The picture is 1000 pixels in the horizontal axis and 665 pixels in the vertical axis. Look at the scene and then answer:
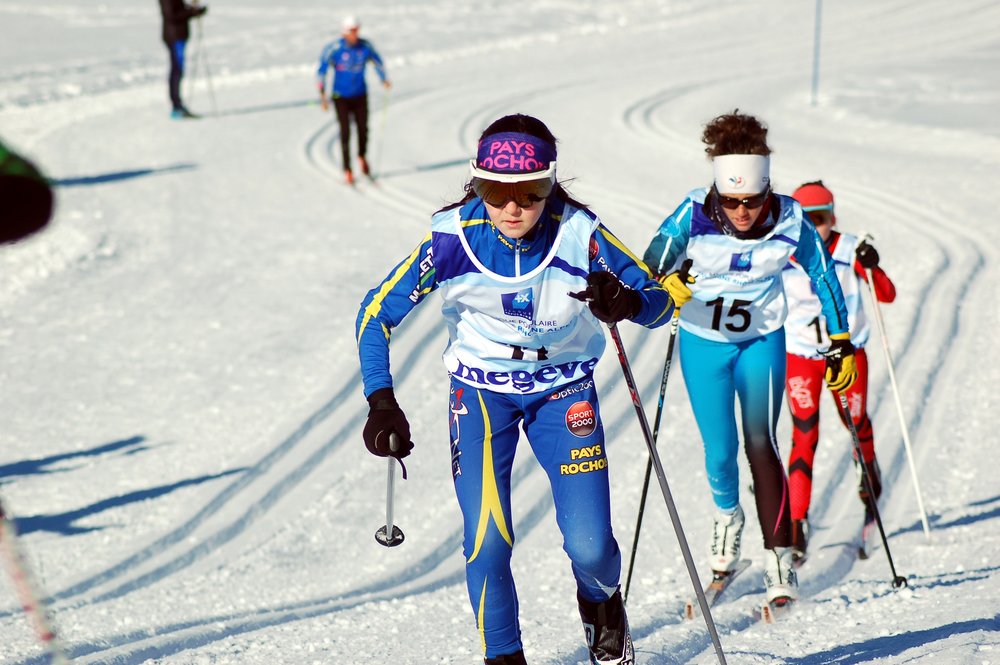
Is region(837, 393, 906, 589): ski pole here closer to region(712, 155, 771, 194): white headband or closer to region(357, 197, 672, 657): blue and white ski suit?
region(712, 155, 771, 194): white headband

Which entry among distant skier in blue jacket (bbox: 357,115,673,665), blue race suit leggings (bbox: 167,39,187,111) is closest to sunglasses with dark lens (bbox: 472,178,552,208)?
distant skier in blue jacket (bbox: 357,115,673,665)

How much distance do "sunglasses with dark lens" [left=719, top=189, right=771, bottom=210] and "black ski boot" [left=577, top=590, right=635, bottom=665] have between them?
186cm

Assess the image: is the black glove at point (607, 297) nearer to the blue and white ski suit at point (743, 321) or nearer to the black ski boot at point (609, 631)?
the black ski boot at point (609, 631)

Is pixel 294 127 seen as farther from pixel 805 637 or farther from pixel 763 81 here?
pixel 805 637

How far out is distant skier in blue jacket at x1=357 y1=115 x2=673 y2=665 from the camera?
155 inches

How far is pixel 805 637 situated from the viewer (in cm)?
513

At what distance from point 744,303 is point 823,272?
0.40m

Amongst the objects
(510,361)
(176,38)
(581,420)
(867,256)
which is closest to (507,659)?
(581,420)

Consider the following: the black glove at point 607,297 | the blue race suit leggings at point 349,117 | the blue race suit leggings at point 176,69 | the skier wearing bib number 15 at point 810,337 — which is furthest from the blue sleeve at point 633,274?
the blue race suit leggings at point 176,69

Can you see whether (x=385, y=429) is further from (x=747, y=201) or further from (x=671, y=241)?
(x=747, y=201)

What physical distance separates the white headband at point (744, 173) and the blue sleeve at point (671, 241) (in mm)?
252

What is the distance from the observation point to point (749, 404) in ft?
17.8

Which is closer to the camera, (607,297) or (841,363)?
(607,297)

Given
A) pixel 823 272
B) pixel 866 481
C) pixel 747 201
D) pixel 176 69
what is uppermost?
pixel 747 201
